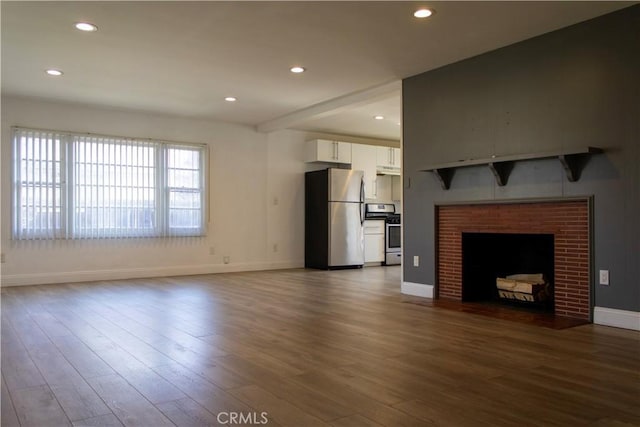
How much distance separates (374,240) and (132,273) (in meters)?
4.12

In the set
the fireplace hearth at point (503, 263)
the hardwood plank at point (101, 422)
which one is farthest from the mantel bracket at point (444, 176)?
the hardwood plank at point (101, 422)

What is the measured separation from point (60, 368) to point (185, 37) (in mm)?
2834

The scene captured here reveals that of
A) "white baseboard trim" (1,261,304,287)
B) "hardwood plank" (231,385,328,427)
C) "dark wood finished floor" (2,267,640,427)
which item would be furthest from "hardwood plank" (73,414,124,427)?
"white baseboard trim" (1,261,304,287)

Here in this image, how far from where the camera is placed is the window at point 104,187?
6367mm

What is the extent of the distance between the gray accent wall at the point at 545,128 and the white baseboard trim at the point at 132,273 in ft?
11.2

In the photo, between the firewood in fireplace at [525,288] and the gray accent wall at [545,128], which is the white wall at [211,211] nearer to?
the gray accent wall at [545,128]

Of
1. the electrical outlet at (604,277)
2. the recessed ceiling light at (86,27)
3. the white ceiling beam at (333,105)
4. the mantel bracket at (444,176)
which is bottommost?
the electrical outlet at (604,277)

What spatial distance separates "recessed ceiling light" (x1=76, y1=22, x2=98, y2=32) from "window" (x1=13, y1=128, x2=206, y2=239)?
117 inches

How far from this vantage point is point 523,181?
172 inches

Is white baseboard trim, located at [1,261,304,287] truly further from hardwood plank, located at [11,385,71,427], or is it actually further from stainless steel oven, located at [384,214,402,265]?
hardwood plank, located at [11,385,71,427]

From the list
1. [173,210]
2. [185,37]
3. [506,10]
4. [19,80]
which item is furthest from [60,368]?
[173,210]

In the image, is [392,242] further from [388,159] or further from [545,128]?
[545,128]

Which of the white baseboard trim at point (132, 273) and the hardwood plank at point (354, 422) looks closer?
the hardwood plank at point (354, 422)

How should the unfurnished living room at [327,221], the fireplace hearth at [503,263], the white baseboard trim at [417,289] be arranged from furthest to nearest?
the white baseboard trim at [417,289] → the fireplace hearth at [503,263] → the unfurnished living room at [327,221]
